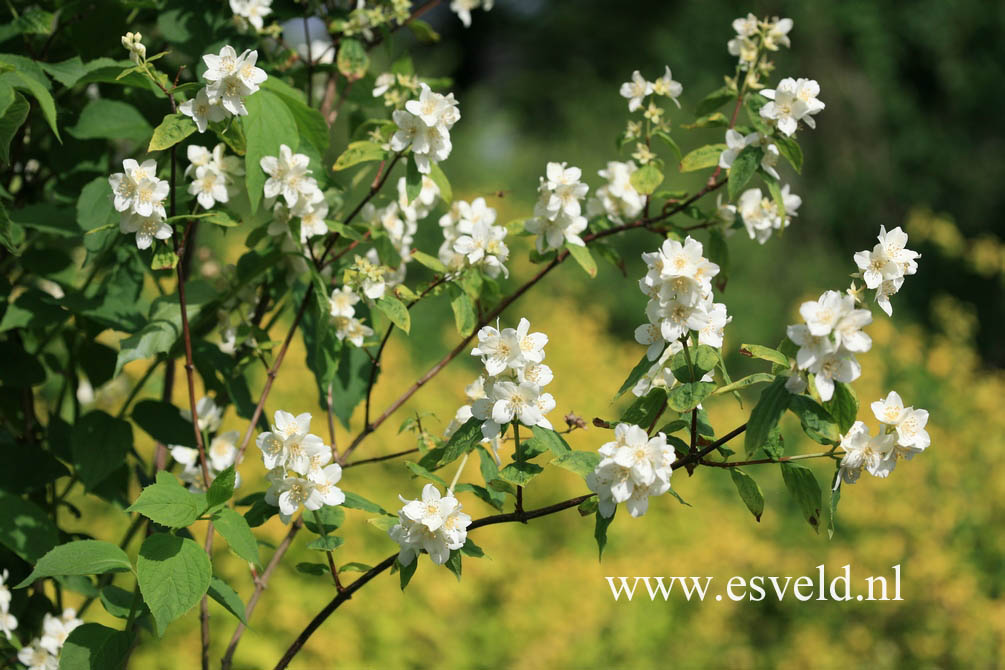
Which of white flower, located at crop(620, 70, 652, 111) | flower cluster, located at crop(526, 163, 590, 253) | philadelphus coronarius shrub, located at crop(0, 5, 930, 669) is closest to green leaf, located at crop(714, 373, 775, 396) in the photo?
philadelphus coronarius shrub, located at crop(0, 5, 930, 669)

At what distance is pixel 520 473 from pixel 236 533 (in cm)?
29

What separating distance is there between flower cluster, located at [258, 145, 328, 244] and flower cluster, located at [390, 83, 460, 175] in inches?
4.5

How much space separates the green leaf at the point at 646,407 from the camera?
98cm

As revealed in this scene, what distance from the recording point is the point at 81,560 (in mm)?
952

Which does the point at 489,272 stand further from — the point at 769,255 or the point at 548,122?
the point at 548,122

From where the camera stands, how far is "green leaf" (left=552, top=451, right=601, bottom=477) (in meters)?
0.92

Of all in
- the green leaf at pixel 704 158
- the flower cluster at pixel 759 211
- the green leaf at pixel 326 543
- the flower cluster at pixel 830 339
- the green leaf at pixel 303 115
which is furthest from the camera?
the flower cluster at pixel 759 211

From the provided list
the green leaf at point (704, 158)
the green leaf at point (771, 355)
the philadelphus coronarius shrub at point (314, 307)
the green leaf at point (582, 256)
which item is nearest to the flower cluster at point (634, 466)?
the philadelphus coronarius shrub at point (314, 307)

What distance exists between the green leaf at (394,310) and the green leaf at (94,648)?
45 cm

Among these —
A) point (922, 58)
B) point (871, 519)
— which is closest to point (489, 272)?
point (871, 519)

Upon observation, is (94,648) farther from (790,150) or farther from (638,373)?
(790,150)

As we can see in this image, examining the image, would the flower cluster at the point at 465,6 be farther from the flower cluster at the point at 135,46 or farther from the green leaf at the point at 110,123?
the flower cluster at the point at 135,46

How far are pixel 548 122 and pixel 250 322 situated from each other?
44.6 ft

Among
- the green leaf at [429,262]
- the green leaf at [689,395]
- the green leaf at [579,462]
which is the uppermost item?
the green leaf at [429,262]
